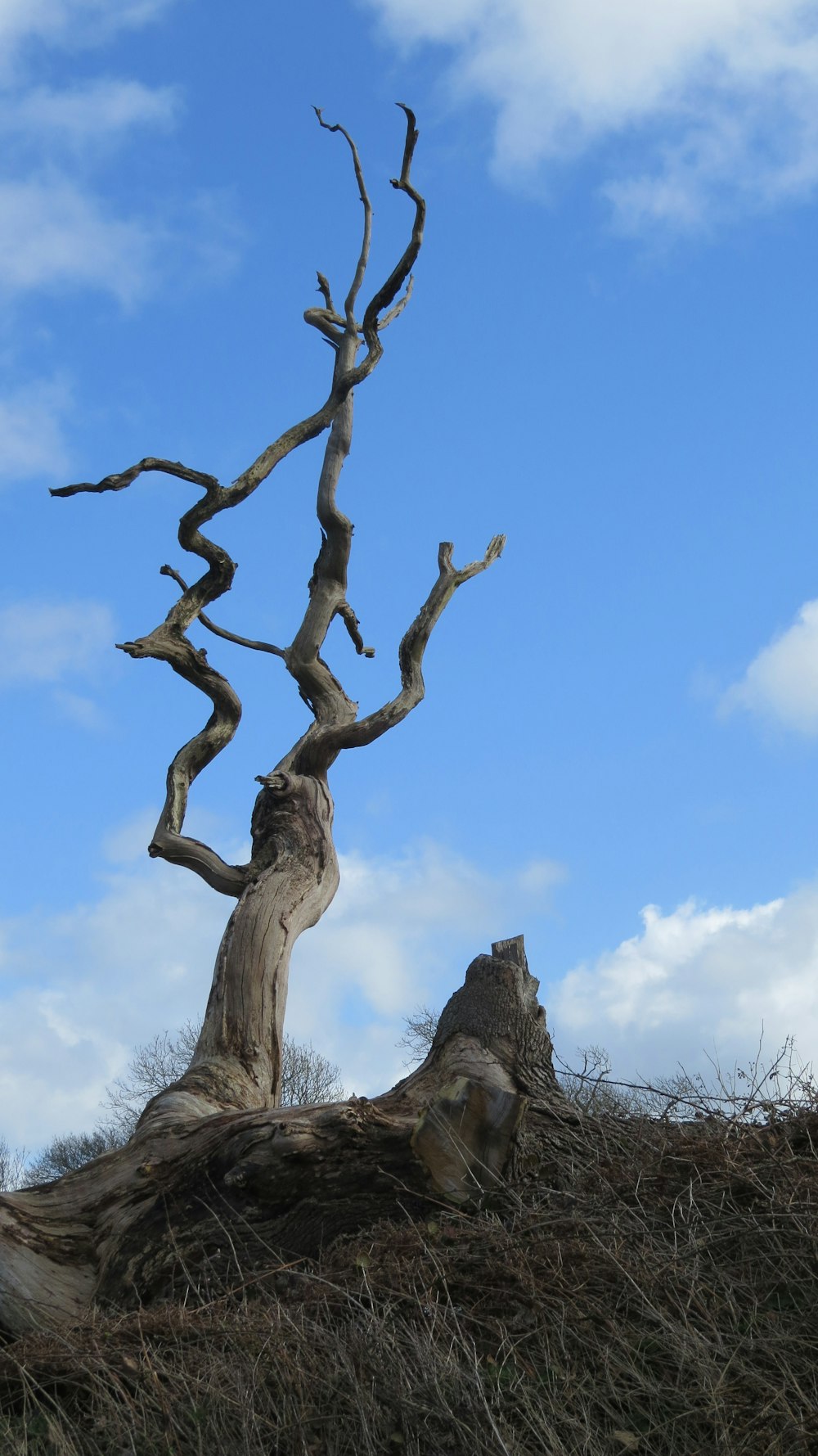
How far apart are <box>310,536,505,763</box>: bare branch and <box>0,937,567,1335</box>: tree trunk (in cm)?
406

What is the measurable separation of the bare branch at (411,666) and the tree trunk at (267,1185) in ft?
13.3

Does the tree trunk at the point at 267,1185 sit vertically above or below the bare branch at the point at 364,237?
below

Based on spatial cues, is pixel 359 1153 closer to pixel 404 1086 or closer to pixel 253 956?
pixel 404 1086

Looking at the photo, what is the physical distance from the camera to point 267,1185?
18.0ft

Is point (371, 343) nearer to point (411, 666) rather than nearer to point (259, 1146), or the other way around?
point (411, 666)

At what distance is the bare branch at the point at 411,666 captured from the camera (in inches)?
390

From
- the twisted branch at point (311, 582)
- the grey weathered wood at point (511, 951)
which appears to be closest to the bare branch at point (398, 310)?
the twisted branch at point (311, 582)

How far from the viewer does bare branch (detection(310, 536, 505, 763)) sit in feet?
32.5

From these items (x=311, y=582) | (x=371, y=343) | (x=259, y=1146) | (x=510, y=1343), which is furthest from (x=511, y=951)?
(x=371, y=343)

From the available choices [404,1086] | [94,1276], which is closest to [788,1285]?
[404,1086]

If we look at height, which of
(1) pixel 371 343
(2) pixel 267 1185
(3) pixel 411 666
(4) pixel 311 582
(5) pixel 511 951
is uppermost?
(1) pixel 371 343

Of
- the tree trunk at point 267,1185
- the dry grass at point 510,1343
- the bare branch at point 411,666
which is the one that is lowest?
the dry grass at point 510,1343

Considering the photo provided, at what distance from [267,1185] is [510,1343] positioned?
172 centimetres

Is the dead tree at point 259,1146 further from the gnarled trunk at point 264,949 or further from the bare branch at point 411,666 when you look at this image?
the bare branch at point 411,666
